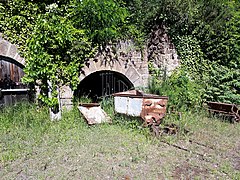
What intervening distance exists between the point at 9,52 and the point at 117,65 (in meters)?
3.04

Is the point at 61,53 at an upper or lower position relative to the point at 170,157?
upper

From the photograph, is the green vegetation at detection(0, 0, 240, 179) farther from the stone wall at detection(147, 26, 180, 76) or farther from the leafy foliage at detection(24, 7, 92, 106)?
the stone wall at detection(147, 26, 180, 76)

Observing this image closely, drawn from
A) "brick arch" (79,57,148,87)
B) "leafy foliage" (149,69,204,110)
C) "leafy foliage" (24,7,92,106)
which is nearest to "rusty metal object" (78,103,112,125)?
"leafy foliage" (24,7,92,106)

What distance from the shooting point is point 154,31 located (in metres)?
8.56

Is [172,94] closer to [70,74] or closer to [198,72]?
[198,72]

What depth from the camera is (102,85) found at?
8609 millimetres

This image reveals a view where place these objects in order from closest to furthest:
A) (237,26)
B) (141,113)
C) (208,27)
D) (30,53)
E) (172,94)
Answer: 1. (141,113)
2. (30,53)
3. (172,94)
4. (208,27)
5. (237,26)

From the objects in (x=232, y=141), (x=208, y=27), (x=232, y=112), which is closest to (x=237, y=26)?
(x=208, y=27)

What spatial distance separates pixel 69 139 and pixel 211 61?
646 cm

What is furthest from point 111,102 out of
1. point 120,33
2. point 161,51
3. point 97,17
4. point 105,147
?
point 161,51

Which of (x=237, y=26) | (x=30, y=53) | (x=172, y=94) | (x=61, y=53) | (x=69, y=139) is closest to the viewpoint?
(x=69, y=139)

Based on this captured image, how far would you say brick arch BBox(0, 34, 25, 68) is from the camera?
5993 mm

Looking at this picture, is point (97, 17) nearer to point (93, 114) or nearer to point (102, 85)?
point (93, 114)

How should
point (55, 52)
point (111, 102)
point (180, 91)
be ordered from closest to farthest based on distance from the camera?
point (55, 52) → point (111, 102) → point (180, 91)
